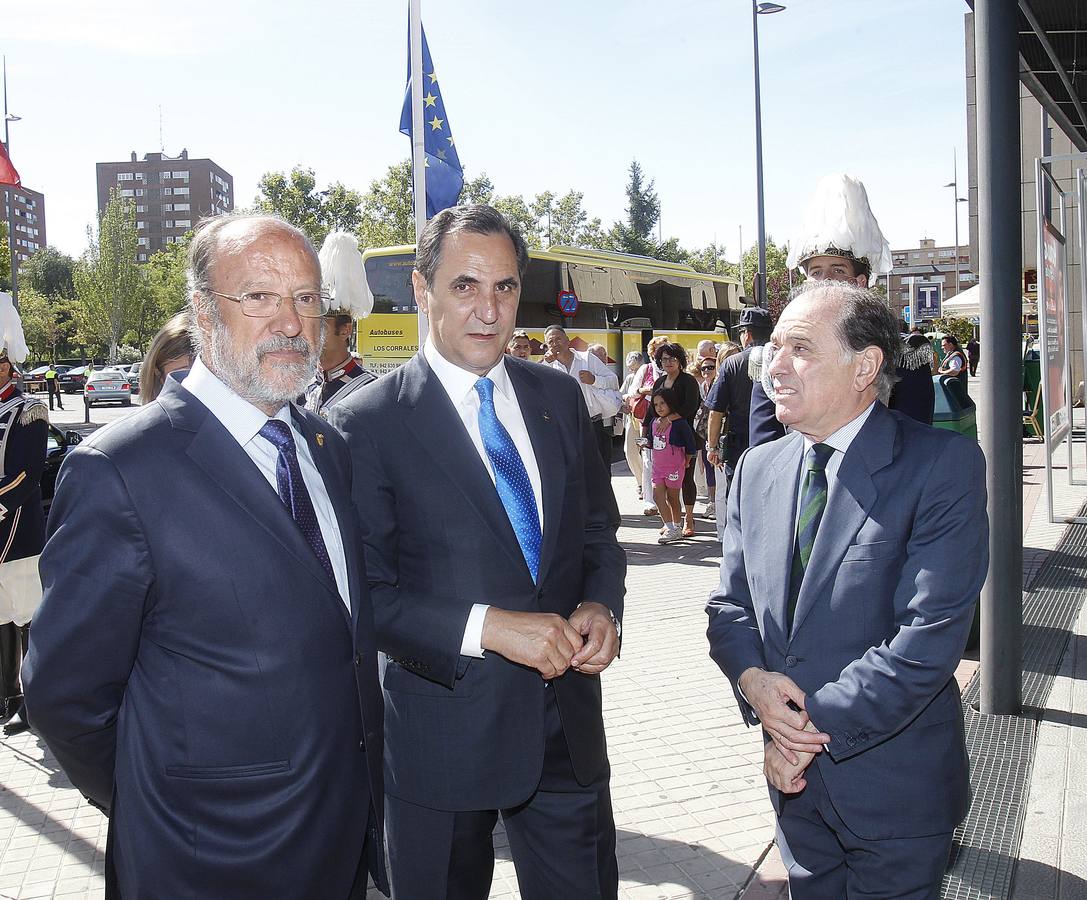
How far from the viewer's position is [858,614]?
2.29 meters

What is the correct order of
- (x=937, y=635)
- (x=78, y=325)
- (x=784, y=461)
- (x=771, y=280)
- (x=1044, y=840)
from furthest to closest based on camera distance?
(x=78, y=325) → (x=771, y=280) → (x=1044, y=840) → (x=784, y=461) → (x=937, y=635)

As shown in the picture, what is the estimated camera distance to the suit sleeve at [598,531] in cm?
271

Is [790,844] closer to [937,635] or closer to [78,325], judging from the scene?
[937,635]

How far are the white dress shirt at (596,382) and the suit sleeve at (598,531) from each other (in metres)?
8.06

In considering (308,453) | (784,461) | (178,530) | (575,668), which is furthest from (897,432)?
(178,530)

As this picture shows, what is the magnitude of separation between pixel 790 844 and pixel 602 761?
0.51 m

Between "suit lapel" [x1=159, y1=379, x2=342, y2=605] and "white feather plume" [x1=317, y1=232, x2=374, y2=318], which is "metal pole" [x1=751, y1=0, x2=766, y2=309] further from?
"suit lapel" [x1=159, y1=379, x2=342, y2=605]

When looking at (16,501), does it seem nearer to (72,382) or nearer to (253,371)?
(253,371)

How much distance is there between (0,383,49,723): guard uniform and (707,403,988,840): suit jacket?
14.7ft

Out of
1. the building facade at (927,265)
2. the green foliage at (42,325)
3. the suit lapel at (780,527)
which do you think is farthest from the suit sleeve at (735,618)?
the building facade at (927,265)

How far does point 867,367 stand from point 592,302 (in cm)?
1884

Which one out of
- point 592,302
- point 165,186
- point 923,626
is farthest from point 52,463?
point 165,186

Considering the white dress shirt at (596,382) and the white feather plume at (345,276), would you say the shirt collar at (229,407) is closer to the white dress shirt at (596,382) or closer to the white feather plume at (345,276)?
the white feather plume at (345,276)

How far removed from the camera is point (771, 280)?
69938 mm
